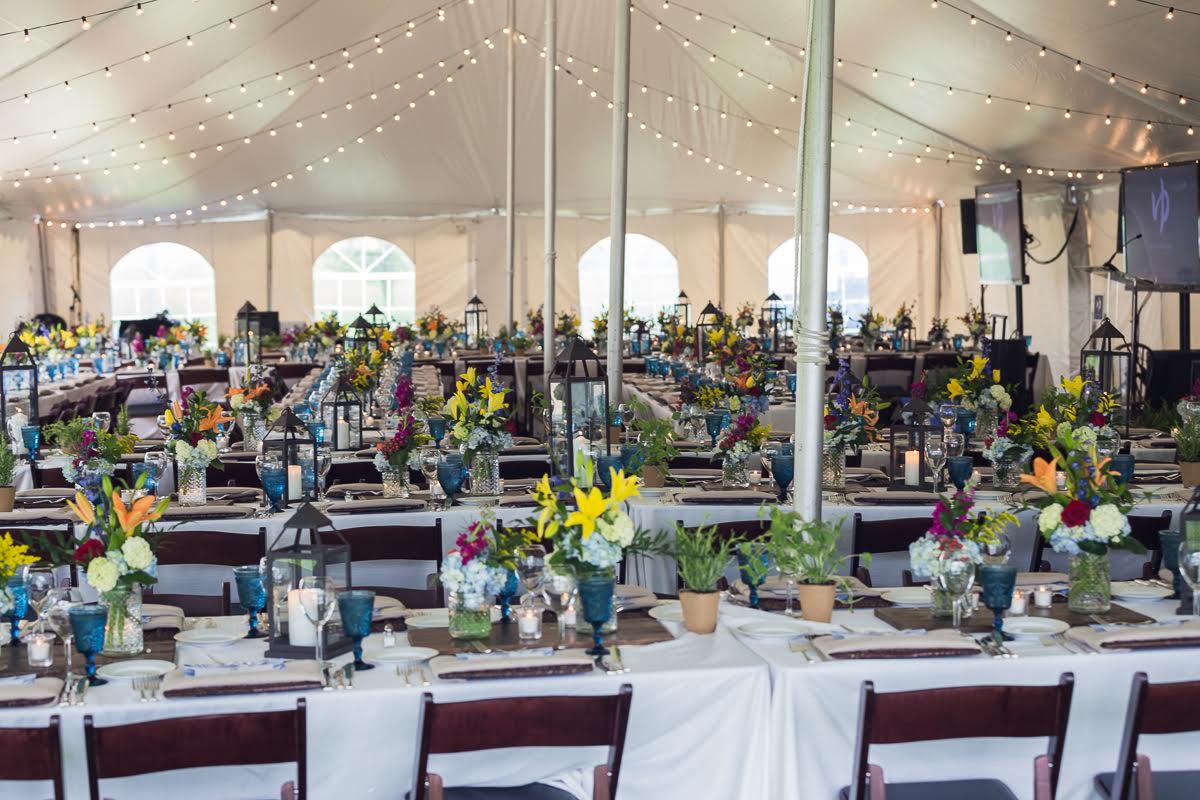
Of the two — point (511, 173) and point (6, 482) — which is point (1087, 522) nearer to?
point (6, 482)

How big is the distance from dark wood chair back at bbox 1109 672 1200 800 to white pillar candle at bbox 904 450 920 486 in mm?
2995

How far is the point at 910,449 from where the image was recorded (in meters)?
6.22

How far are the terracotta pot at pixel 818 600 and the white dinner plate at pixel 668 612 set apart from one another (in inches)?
13.0

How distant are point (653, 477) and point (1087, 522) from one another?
2.62m

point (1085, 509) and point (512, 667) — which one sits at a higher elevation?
point (1085, 509)

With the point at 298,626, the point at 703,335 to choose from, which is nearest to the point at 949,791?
the point at 298,626

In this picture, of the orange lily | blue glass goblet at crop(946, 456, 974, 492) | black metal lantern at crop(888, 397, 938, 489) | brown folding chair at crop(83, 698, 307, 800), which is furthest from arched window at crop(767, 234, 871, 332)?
brown folding chair at crop(83, 698, 307, 800)

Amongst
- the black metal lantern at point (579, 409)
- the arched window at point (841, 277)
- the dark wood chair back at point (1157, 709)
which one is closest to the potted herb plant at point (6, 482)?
the black metal lantern at point (579, 409)

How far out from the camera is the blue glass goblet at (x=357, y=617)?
338cm

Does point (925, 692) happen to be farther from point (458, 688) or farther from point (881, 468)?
point (881, 468)

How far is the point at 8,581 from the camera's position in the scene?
3611 millimetres

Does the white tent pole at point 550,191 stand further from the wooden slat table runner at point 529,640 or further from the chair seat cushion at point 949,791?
the chair seat cushion at point 949,791

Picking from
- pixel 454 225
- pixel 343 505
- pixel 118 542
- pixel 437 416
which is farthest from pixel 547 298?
pixel 454 225

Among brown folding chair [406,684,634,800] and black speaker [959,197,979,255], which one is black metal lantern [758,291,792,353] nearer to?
black speaker [959,197,979,255]
